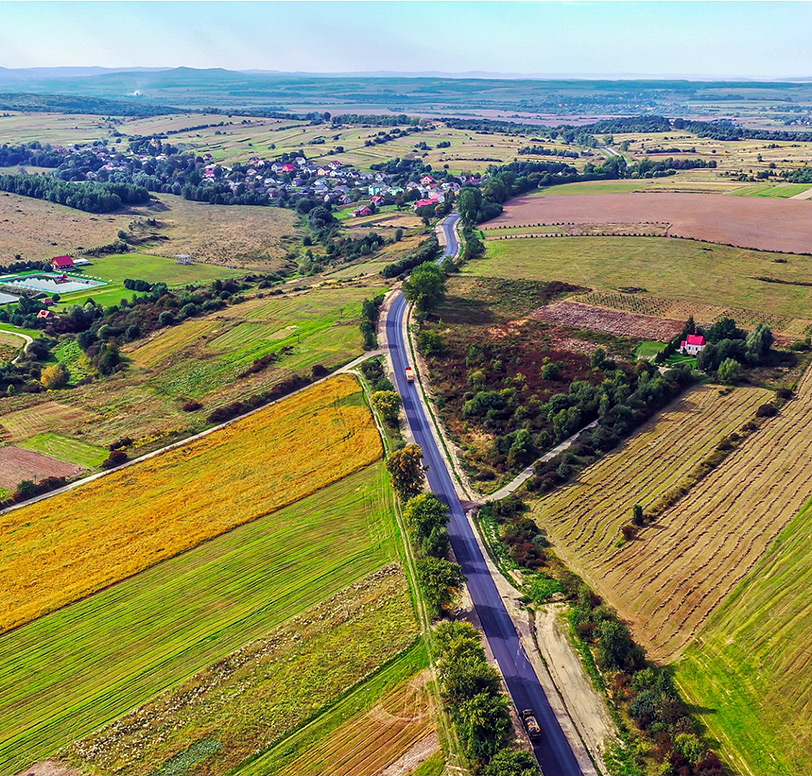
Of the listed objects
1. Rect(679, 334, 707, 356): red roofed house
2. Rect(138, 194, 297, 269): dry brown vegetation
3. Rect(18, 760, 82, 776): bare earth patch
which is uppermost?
Rect(138, 194, 297, 269): dry brown vegetation

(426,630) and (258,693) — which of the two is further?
(426,630)

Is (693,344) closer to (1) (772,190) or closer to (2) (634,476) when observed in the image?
(2) (634,476)

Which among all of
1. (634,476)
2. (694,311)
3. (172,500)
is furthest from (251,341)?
(694,311)

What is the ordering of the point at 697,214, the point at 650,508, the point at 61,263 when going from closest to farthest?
1. the point at 650,508
2. the point at 61,263
3. the point at 697,214

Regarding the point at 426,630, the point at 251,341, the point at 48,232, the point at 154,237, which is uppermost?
the point at 48,232

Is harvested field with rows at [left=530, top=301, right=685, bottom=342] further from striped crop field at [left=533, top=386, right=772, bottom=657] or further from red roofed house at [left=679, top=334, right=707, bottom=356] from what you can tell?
striped crop field at [left=533, top=386, right=772, bottom=657]

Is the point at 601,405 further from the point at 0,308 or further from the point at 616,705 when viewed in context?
the point at 0,308

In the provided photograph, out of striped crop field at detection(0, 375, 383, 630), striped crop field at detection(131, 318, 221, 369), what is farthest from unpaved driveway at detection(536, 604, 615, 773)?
striped crop field at detection(131, 318, 221, 369)
